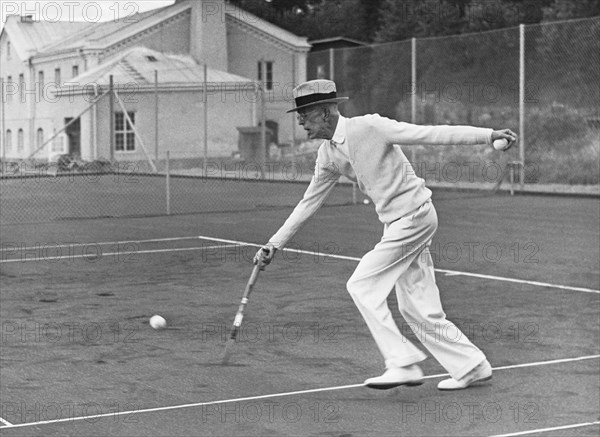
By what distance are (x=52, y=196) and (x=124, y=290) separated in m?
18.4

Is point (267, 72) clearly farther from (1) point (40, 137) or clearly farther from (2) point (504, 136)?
(2) point (504, 136)

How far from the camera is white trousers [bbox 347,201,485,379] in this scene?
7199 millimetres

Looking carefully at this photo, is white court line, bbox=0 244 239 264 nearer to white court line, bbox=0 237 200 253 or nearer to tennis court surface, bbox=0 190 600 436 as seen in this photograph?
tennis court surface, bbox=0 190 600 436

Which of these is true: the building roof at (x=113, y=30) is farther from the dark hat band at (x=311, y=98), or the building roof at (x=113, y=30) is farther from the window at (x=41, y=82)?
the dark hat band at (x=311, y=98)

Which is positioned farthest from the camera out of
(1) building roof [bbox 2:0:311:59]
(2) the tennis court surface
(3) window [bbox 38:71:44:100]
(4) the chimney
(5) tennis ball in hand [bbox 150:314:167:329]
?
(4) the chimney

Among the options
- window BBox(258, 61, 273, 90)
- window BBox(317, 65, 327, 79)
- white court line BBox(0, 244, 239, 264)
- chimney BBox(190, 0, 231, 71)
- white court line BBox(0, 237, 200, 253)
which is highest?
chimney BBox(190, 0, 231, 71)

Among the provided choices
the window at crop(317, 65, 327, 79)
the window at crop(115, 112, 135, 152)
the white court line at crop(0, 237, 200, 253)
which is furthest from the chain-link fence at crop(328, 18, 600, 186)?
the white court line at crop(0, 237, 200, 253)

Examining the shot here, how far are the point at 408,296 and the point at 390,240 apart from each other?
334 mm

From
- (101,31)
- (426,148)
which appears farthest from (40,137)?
(426,148)

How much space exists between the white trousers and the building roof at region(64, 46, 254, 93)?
38.4 meters

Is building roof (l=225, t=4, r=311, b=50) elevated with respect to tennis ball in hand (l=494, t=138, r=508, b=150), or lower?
elevated

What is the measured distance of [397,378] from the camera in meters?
7.06

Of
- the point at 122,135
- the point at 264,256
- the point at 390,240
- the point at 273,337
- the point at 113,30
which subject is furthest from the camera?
the point at 113,30

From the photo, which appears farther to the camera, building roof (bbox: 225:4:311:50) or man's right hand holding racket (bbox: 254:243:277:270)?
building roof (bbox: 225:4:311:50)
